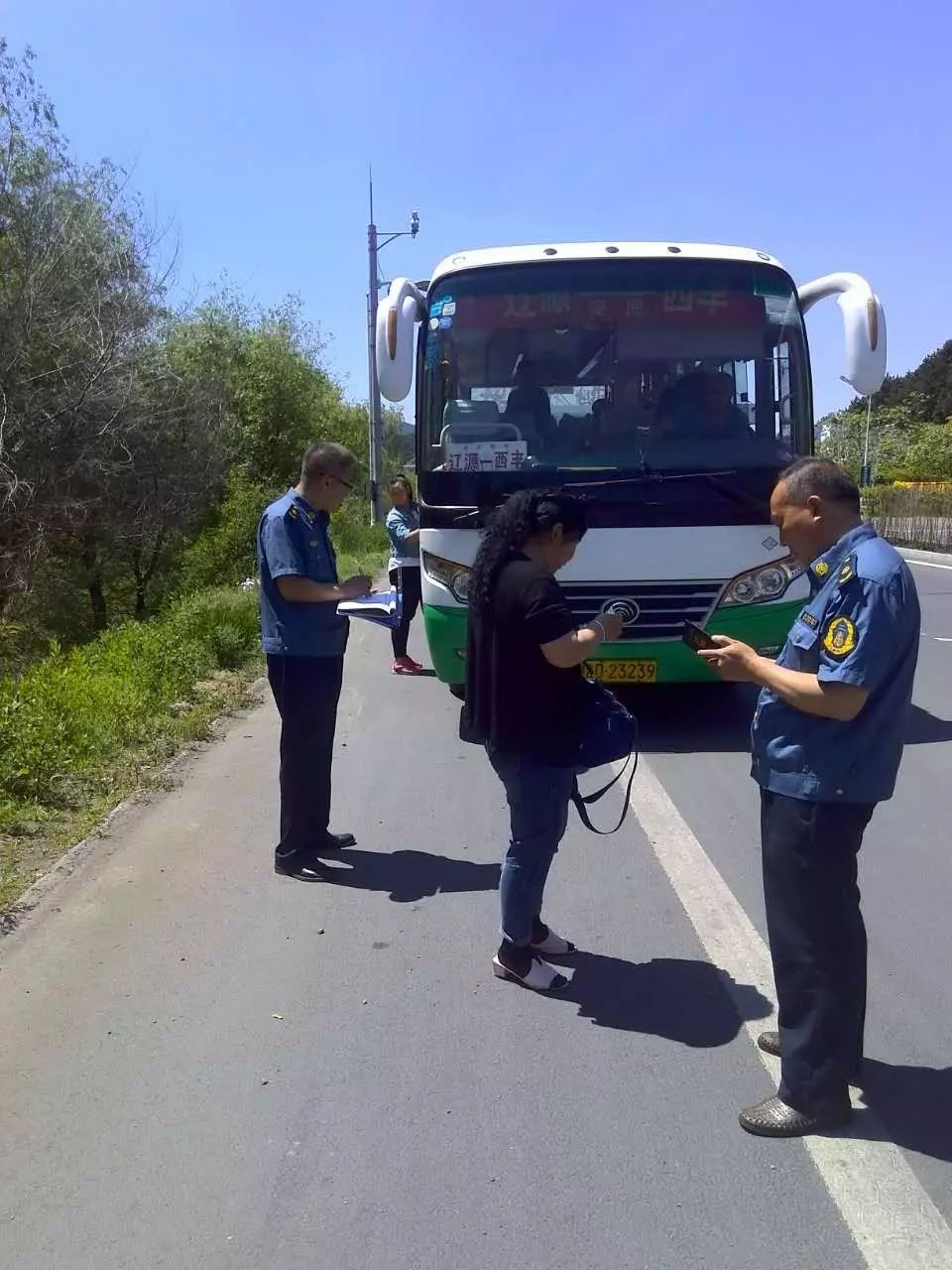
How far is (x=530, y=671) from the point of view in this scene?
3961 millimetres

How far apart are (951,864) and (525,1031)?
8.52 ft

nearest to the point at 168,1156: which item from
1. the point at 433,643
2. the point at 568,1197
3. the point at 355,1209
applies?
the point at 355,1209

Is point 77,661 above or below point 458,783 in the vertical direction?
above

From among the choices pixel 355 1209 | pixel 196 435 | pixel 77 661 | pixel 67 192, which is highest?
pixel 67 192

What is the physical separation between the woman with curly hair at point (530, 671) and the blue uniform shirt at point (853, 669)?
0.80 m

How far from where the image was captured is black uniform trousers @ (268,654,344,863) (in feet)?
17.8

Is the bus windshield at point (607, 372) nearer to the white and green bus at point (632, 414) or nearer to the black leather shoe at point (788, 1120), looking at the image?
the white and green bus at point (632, 414)

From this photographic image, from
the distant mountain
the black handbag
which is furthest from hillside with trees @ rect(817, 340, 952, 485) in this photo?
the black handbag

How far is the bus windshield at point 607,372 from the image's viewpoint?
7.77 metres

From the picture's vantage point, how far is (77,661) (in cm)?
975

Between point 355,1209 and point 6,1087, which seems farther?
point 6,1087

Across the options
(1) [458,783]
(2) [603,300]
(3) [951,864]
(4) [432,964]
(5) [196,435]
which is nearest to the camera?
(4) [432,964]

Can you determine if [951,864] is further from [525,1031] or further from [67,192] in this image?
[67,192]

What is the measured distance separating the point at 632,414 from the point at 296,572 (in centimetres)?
338
